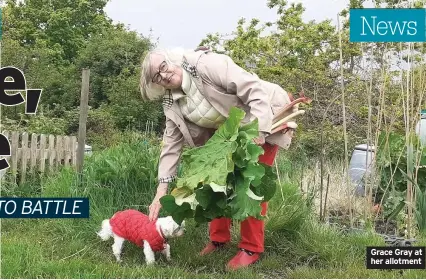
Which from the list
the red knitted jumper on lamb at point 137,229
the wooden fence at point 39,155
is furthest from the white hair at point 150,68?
the wooden fence at point 39,155

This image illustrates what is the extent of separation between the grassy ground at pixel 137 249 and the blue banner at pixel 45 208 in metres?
0.06

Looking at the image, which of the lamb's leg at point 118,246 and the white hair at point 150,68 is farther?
the lamb's leg at point 118,246

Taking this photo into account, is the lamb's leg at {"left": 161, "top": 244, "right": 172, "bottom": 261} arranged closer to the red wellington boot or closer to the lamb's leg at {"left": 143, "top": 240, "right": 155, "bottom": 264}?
the lamb's leg at {"left": 143, "top": 240, "right": 155, "bottom": 264}

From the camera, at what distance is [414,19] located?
399 centimetres

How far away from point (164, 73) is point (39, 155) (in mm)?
3470

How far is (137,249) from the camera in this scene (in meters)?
3.94

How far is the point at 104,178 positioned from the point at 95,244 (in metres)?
0.58

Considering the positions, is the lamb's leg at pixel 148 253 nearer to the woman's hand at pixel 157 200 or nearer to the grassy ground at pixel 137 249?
the grassy ground at pixel 137 249

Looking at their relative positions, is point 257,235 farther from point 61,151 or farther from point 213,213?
point 61,151

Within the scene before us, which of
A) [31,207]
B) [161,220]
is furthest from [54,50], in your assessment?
[161,220]

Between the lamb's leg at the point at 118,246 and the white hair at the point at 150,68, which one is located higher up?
the white hair at the point at 150,68

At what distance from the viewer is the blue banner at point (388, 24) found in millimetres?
A: 3933

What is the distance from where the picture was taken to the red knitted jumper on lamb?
11.8 feet

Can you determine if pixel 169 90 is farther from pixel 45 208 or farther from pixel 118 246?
pixel 45 208
